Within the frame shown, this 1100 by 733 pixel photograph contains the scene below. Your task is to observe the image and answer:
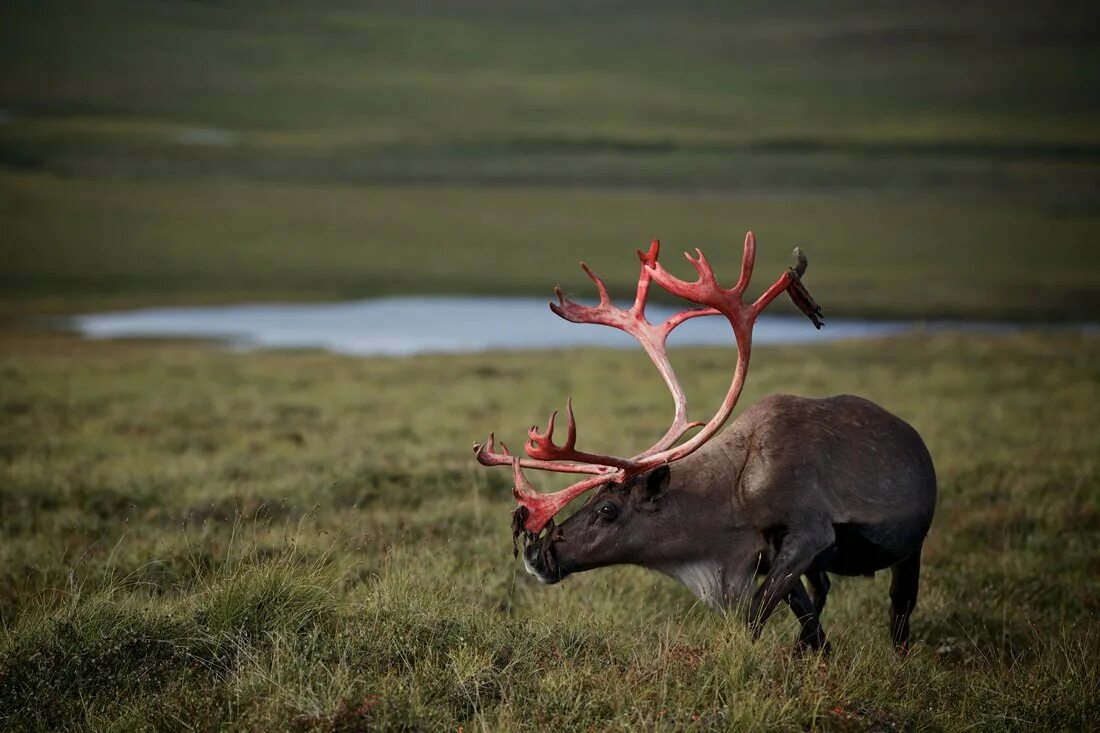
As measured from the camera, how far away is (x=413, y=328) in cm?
3719

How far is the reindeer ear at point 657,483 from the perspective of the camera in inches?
266

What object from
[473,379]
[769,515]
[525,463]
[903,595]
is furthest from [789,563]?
[473,379]

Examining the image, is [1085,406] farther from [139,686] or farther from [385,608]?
[139,686]

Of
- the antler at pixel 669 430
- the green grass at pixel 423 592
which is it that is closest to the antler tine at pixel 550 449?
the antler at pixel 669 430

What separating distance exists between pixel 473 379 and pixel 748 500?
1469cm

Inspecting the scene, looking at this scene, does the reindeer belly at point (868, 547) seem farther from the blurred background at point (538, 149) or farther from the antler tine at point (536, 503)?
the blurred background at point (538, 149)

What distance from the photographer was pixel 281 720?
17.3 feet

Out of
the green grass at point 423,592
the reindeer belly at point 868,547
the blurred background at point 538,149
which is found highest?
the blurred background at point 538,149

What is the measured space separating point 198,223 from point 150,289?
1917 cm

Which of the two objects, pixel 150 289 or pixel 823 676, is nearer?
pixel 823 676

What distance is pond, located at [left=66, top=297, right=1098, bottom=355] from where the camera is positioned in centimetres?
3259

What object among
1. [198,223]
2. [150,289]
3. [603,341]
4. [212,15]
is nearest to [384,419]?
[603,341]

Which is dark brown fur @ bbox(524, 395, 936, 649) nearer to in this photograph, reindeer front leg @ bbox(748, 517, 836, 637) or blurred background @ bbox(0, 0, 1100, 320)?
reindeer front leg @ bbox(748, 517, 836, 637)

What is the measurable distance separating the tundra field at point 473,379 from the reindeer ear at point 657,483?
2.59 feet
